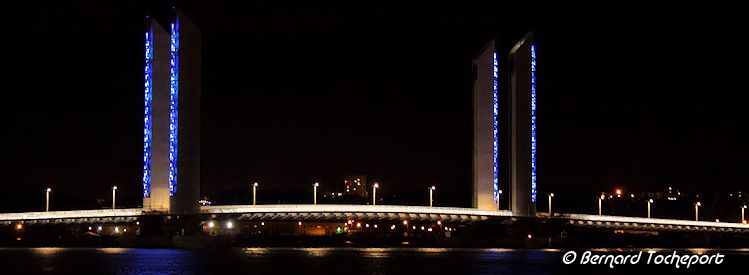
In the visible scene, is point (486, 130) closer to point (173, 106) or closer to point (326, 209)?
point (326, 209)

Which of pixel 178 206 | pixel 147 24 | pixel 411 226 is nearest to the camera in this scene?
pixel 178 206

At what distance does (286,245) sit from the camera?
139000mm

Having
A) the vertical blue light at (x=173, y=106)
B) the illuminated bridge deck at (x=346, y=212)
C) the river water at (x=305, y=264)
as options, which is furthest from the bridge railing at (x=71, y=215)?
the river water at (x=305, y=264)

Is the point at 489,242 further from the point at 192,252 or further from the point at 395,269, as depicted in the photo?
the point at 395,269

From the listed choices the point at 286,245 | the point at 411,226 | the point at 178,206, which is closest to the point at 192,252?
the point at 178,206

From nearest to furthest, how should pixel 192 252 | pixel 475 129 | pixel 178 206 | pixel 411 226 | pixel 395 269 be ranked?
1. pixel 395 269
2. pixel 192 252
3. pixel 178 206
4. pixel 475 129
5. pixel 411 226

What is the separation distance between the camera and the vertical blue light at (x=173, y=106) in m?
120

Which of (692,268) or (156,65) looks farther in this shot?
(156,65)

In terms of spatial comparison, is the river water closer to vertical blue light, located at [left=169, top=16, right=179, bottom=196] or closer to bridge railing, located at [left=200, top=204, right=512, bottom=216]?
vertical blue light, located at [left=169, top=16, right=179, bottom=196]

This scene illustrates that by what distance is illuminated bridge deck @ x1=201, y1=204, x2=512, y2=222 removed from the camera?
12419 centimetres

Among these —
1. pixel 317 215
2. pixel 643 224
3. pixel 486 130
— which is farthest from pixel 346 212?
A: pixel 643 224

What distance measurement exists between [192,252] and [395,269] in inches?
1066

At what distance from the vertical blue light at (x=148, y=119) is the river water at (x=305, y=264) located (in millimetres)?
14831

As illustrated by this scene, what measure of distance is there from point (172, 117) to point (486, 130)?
29.9 metres
